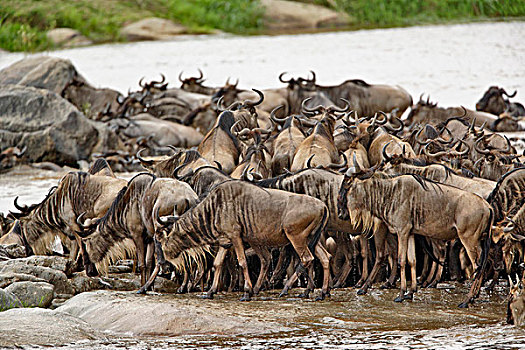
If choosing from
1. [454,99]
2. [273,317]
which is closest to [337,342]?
[273,317]

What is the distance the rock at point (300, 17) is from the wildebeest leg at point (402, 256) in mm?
24850

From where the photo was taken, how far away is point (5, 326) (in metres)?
6.08

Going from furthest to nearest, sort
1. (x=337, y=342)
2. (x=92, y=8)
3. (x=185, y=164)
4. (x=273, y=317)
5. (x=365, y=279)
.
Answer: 1. (x=92, y=8)
2. (x=185, y=164)
3. (x=365, y=279)
4. (x=273, y=317)
5. (x=337, y=342)

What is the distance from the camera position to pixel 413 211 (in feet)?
A: 23.6

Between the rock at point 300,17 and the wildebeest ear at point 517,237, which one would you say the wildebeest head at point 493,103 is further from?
the rock at point 300,17

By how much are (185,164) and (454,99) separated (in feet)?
37.1

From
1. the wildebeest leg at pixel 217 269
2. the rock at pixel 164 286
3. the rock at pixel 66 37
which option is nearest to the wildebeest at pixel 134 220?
the rock at pixel 164 286

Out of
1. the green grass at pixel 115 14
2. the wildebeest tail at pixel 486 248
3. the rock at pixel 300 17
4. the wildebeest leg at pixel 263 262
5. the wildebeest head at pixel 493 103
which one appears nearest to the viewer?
the wildebeest tail at pixel 486 248

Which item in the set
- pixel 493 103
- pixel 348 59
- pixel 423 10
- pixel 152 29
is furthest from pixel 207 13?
pixel 493 103

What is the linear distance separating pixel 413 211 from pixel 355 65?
17.0 meters

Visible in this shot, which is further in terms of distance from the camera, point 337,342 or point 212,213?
point 212,213

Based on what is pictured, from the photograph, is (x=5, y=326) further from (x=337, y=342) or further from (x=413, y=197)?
(x=413, y=197)

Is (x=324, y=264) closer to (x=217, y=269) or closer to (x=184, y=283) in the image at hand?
(x=217, y=269)

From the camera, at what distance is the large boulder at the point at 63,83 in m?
18.4
